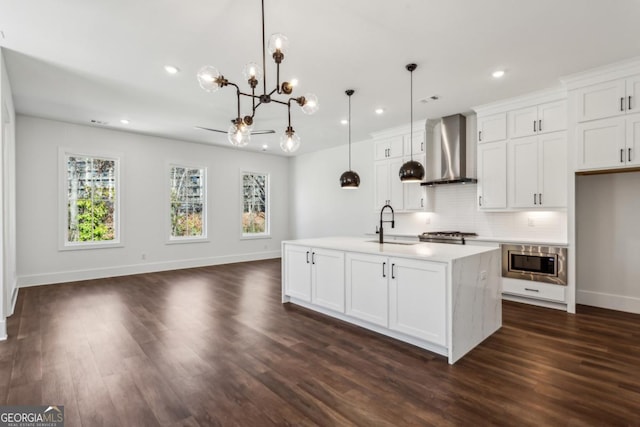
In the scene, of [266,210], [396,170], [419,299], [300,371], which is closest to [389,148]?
[396,170]

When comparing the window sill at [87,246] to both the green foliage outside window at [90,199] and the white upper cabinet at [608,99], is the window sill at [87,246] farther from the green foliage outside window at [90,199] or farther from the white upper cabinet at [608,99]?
the white upper cabinet at [608,99]

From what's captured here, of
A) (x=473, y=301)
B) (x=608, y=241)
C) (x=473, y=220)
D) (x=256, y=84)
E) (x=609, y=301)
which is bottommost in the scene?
(x=609, y=301)

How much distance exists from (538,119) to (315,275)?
12.2 ft

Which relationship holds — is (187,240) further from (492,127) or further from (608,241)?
(608,241)

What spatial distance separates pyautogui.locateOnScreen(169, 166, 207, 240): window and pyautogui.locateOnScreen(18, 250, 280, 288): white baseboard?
61 centimetres

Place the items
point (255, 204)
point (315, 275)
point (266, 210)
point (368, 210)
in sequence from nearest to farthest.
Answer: point (315, 275)
point (368, 210)
point (255, 204)
point (266, 210)

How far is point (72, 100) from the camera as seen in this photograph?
15.5 feet

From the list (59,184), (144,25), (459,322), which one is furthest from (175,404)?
(59,184)

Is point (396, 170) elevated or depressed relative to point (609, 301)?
elevated

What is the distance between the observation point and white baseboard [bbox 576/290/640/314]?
13.1ft

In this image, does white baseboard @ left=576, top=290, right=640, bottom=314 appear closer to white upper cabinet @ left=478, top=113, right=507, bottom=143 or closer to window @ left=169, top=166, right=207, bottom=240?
white upper cabinet @ left=478, top=113, right=507, bottom=143

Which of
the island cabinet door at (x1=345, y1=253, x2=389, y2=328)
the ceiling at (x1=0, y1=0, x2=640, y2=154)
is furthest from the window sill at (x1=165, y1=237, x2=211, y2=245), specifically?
the island cabinet door at (x1=345, y1=253, x2=389, y2=328)

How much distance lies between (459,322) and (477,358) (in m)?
0.35

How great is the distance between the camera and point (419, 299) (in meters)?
2.95
